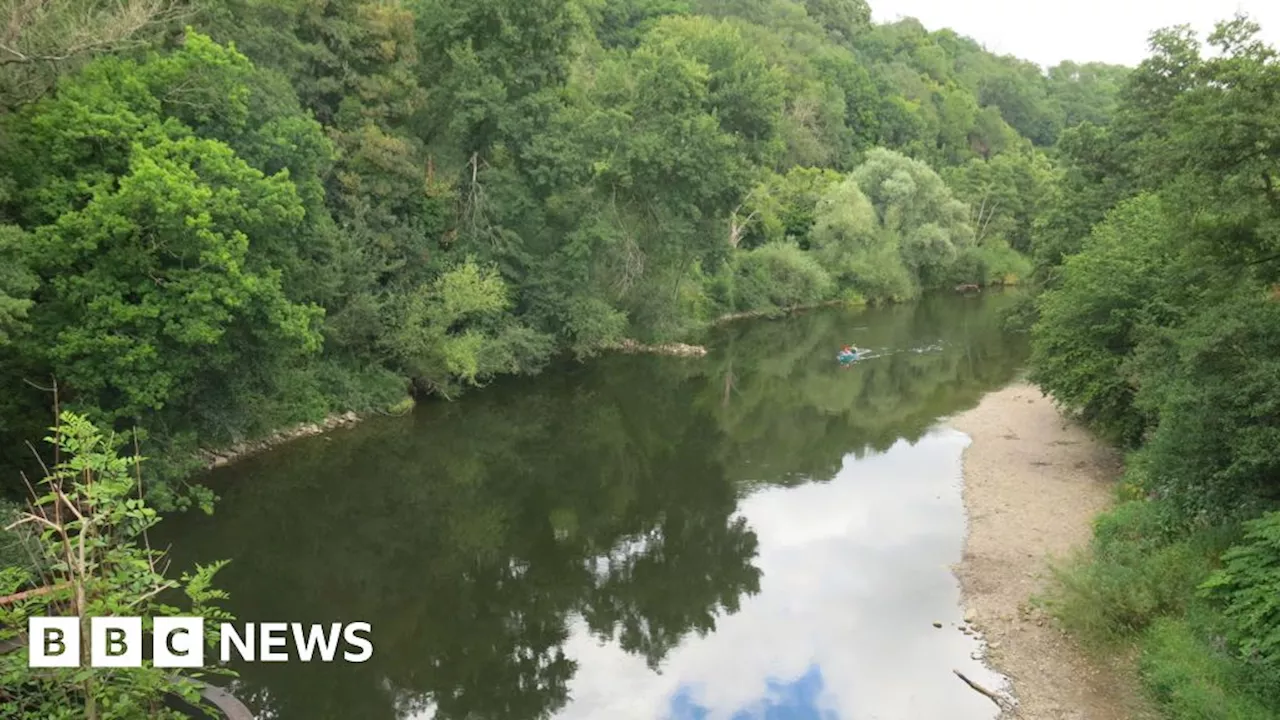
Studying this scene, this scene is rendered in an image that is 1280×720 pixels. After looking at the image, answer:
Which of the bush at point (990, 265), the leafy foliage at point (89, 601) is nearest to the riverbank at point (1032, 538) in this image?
the leafy foliage at point (89, 601)

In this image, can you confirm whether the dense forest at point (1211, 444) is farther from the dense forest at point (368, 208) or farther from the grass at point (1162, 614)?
the dense forest at point (368, 208)

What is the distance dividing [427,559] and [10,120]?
12.7 m

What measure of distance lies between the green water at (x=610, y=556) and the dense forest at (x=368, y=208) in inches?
118

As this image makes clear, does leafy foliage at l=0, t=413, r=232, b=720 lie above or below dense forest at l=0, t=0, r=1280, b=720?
below

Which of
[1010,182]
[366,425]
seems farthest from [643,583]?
[1010,182]

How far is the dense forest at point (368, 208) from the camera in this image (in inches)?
690

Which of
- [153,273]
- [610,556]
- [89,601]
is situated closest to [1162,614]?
[610,556]

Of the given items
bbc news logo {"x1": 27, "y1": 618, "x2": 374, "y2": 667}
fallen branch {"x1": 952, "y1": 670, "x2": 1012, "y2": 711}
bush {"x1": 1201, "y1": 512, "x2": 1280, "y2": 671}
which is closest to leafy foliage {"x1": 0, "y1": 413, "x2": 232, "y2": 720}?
bbc news logo {"x1": 27, "y1": 618, "x2": 374, "y2": 667}

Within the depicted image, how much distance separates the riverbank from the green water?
0.65 meters

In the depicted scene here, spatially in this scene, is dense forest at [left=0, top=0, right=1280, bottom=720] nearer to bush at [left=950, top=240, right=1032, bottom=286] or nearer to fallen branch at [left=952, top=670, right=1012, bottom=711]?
fallen branch at [left=952, top=670, right=1012, bottom=711]

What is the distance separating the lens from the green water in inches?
554

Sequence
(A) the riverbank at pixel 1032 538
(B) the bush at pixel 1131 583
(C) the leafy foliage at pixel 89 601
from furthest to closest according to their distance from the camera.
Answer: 1. (B) the bush at pixel 1131 583
2. (A) the riverbank at pixel 1032 538
3. (C) the leafy foliage at pixel 89 601

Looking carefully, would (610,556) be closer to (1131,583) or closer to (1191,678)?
(1131,583)

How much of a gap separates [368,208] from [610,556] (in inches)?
602
